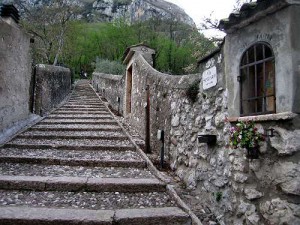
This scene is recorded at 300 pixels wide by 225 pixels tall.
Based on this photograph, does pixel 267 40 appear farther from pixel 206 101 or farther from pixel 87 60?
pixel 87 60

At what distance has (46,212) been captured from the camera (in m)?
2.82

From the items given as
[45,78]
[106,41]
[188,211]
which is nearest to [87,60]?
[106,41]

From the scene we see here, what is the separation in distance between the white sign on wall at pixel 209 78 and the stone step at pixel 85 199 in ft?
4.76

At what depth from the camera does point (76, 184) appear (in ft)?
11.5

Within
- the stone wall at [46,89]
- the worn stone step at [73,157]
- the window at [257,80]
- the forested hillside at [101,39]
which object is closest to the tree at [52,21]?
the forested hillside at [101,39]

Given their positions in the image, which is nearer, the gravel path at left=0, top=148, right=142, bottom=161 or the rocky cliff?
the gravel path at left=0, top=148, right=142, bottom=161

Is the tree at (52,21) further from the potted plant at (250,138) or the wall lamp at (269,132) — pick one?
the wall lamp at (269,132)

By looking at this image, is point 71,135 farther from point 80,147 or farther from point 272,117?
point 272,117

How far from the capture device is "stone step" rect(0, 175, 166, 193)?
137 inches

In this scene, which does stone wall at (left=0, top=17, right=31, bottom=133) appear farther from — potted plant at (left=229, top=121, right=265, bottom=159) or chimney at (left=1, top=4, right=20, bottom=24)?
potted plant at (left=229, top=121, right=265, bottom=159)

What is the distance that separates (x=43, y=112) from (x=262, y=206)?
7.74 meters

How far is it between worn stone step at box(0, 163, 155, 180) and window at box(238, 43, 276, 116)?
1938 mm

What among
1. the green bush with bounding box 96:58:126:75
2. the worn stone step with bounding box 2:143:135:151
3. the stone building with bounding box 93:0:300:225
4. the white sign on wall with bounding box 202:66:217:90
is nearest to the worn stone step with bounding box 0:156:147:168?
the worn stone step with bounding box 2:143:135:151

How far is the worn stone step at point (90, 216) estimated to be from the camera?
8.82 feet
